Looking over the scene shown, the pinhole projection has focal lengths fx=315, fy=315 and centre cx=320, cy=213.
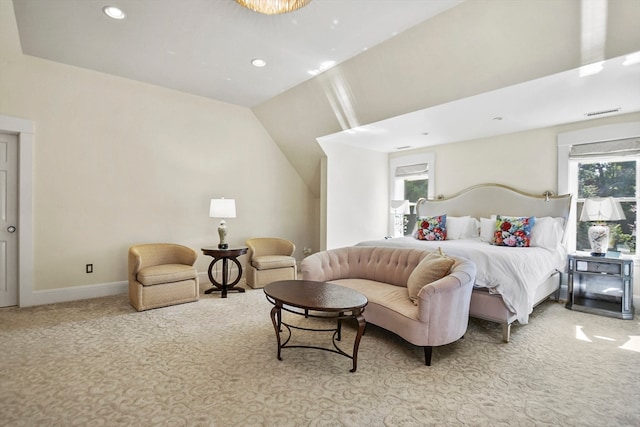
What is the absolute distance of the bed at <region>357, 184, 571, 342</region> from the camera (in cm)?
295

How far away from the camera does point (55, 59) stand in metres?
3.77

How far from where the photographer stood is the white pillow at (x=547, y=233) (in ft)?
13.3

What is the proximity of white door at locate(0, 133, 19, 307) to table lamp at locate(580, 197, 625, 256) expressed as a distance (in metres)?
6.87

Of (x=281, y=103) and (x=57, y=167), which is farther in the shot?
(x=281, y=103)

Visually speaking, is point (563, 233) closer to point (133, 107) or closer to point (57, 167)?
point (133, 107)

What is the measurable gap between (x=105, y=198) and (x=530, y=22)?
16.4ft

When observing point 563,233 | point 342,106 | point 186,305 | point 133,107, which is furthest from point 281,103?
point 563,233

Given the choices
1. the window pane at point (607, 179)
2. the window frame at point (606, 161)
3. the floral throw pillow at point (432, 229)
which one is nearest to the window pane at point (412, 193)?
the floral throw pillow at point (432, 229)

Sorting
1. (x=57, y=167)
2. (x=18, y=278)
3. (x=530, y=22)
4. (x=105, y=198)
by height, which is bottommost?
(x=18, y=278)

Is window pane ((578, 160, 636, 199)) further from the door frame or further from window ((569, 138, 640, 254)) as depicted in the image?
the door frame

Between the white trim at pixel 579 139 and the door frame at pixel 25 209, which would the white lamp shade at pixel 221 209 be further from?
the white trim at pixel 579 139

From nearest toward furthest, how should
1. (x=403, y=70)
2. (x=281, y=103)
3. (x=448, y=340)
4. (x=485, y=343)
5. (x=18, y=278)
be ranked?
(x=448, y=340) → (x=485, y=343) → (x=403, y=70) → (x=18, y=278) → (x=281, y=103)

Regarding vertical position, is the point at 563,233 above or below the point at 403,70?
below

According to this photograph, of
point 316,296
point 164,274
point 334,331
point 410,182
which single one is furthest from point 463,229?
point 164,274
